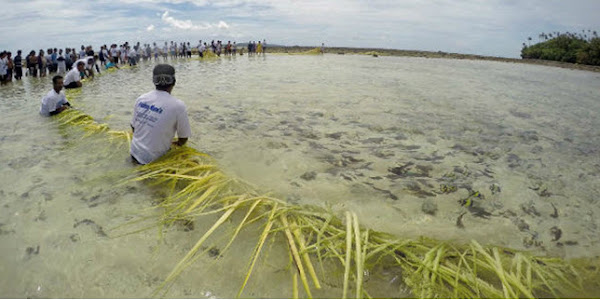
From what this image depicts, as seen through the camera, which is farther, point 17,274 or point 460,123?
point 460,123

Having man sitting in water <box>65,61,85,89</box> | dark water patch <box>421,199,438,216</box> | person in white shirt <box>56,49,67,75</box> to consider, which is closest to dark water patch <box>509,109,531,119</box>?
dark water patch <box>421,199,438,216</box>

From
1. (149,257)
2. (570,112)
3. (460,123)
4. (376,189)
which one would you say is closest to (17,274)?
(149,257)

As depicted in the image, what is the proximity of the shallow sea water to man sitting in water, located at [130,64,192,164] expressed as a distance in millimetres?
Answer: 434

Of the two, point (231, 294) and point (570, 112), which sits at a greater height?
point (570, 112)

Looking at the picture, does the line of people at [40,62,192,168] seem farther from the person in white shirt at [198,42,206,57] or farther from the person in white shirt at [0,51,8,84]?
the person in white shirt at [198,42,206,57]

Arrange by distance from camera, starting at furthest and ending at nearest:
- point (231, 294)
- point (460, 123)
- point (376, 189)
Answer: point (460, 123) < point (376, 189) < point (231, 294)

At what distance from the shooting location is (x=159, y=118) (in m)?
3.40

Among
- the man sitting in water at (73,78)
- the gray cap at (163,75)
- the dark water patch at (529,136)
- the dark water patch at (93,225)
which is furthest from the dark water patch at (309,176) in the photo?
the man sitting in water at (73,78)

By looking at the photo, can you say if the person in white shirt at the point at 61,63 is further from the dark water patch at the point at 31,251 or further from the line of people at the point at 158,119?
the dark water patch at the point at 31,251

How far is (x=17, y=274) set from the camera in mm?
2119

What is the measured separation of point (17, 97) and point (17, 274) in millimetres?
10257

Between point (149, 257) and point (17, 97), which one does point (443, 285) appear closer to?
point (149, 257)

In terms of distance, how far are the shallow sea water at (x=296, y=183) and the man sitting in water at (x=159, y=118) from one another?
43 cm

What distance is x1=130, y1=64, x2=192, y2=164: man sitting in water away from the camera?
3.38 m
